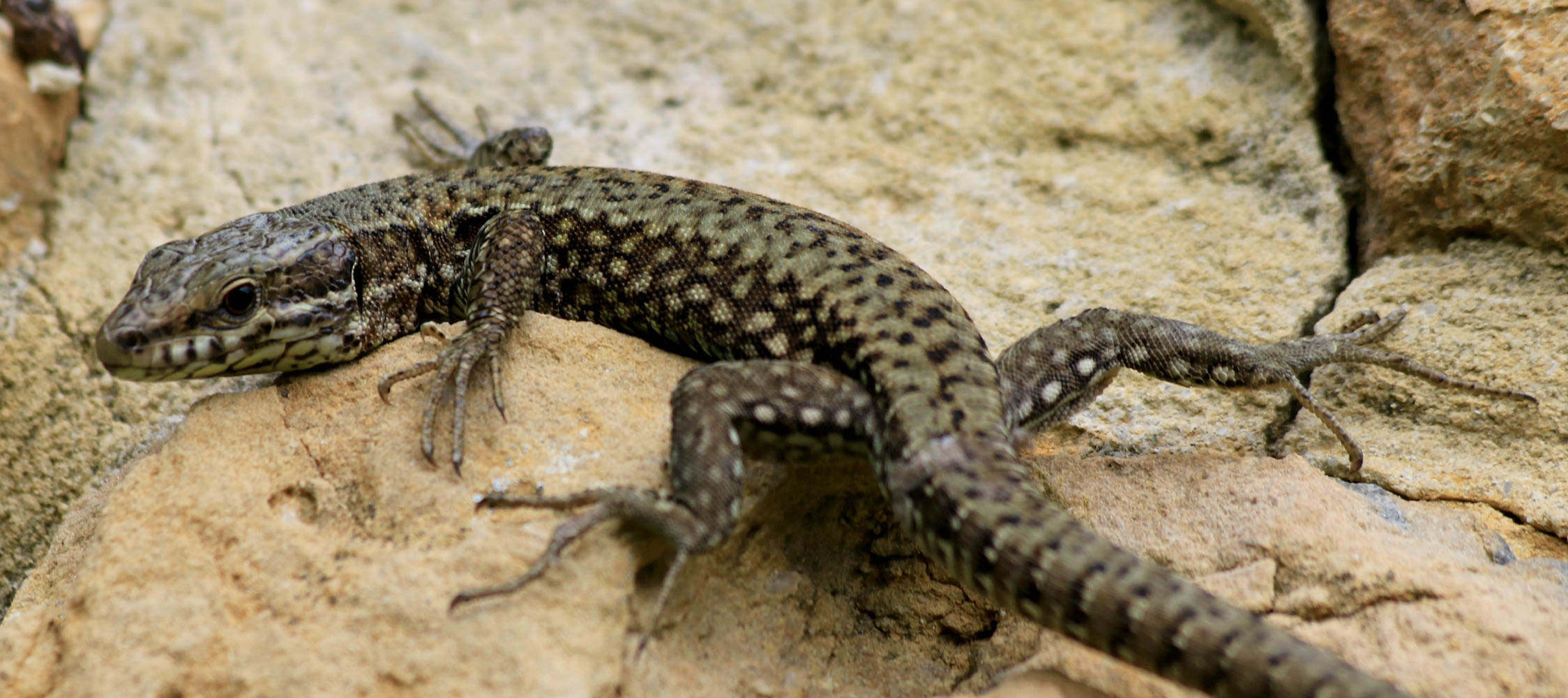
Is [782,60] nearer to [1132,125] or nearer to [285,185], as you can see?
[1132,125]

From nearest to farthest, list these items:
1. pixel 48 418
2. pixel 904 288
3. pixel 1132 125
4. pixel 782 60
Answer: pixel 904 288
pixel 48 418
pixel 1132 125
pixel 782 60

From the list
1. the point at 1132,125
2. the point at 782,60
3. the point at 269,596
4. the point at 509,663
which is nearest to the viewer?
the point at 509,663

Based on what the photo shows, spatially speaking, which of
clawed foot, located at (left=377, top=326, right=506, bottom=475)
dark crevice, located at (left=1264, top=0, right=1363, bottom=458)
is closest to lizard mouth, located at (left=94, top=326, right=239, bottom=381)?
clawed foot, located at (left=377, top=326, right=506, bottom=475)

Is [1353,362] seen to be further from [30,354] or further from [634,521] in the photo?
[30,354]

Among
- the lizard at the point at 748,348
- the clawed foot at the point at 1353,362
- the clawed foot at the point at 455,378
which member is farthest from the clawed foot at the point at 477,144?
the clawed foot at the point at 1353,362

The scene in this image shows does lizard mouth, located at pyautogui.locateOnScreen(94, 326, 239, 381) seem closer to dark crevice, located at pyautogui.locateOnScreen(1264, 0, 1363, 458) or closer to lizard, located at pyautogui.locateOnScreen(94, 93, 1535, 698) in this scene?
lizard, located at pyautogui.locateOnScreen(94, 93, 1535, 698)

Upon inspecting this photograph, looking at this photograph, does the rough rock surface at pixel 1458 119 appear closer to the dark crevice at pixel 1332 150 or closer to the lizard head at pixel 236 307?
the dark crevice at pixel 1332 150

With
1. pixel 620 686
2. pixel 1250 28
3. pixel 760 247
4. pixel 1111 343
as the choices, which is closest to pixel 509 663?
pixel 620 686
